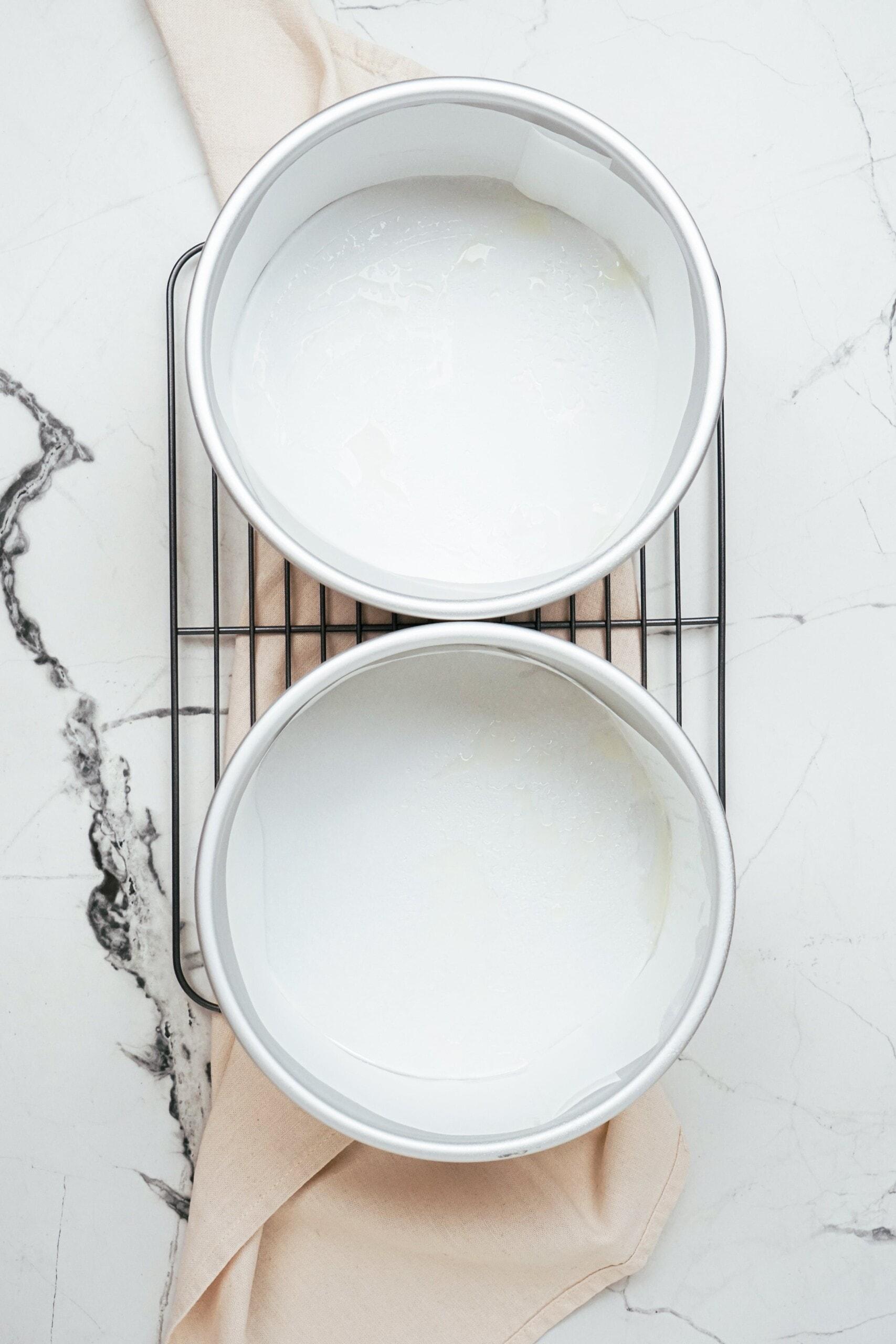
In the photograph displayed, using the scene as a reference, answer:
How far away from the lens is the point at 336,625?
709 millimetres

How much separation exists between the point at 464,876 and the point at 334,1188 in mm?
278

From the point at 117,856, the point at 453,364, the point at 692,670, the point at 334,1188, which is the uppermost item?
the point at 453,364

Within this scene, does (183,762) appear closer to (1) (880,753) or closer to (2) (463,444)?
(2) (463,444)

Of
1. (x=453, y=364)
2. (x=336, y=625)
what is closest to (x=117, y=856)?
(x=336, y=625)

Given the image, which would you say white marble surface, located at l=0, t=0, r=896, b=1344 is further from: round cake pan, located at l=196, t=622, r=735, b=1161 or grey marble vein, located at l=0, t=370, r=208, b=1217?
round cake pan, located at l=196, t=622, r=735, b=1161

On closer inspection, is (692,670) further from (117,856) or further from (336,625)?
(117,856)

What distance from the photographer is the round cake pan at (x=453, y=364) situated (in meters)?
0.62

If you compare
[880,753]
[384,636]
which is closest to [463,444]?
[384,636]

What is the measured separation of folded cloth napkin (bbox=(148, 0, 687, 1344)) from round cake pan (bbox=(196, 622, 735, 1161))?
80 millimetres

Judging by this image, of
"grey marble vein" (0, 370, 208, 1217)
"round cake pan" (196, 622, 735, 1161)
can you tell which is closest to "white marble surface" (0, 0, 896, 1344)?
"grey marble vein" (0, 370, 208, 1217)

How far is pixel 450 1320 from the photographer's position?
729mm

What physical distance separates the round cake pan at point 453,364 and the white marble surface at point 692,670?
15 cm

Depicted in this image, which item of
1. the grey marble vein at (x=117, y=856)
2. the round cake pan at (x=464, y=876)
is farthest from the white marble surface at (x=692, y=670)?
the round cake pan at (x=464, y=876)

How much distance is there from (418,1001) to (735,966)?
0.28 meters
